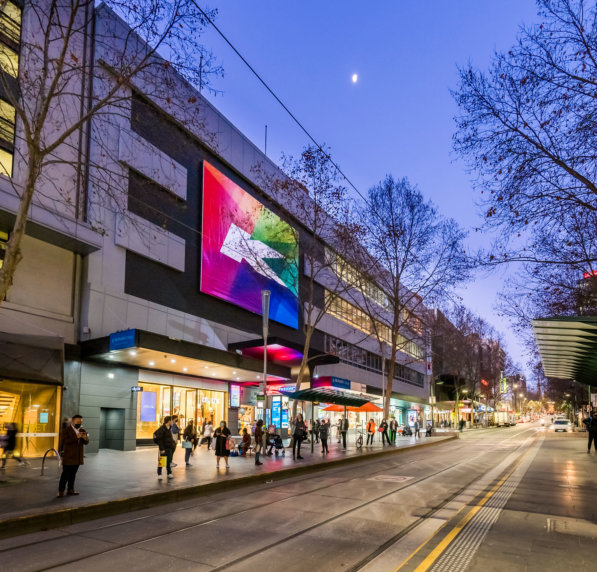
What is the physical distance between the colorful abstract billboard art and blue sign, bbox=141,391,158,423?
6589mm

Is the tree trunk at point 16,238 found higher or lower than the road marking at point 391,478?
higher

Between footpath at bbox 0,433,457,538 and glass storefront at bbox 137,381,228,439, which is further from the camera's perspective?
glass storefront at bbox 137,381,228,439

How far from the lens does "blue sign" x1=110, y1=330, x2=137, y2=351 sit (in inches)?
783

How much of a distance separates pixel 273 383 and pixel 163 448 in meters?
21.6

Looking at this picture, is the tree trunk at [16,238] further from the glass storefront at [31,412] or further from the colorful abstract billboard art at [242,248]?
the colorful abstract billboard art at [242,248]

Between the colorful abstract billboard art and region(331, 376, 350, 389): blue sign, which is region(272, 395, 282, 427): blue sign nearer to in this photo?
region(331, 376, 350, 389): blue sign

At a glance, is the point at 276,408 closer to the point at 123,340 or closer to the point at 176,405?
the point at 176,405

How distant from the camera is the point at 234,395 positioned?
1320 inches

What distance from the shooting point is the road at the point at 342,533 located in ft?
22.7

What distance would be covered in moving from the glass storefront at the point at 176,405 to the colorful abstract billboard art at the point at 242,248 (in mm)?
5851

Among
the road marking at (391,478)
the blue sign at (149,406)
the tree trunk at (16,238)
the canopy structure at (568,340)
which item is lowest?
the road marking at (391,478)

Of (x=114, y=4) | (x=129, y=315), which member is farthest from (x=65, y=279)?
(x=114, y=4)

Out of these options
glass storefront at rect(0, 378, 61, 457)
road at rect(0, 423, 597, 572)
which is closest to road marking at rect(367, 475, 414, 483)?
road at rect(0, 423, 597, 572)

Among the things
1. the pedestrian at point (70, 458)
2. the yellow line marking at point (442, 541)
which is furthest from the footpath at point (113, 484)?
the yellow line marking at point (442, 541)
